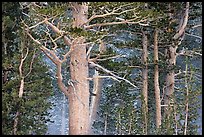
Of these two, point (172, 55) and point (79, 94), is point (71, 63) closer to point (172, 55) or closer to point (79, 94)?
point (79, 94)

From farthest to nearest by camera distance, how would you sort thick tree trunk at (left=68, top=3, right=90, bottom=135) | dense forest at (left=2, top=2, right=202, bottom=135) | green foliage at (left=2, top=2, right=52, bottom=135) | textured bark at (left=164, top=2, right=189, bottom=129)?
1. textured bark at (left=164, top=2, right=189, bottom=129)
2. thick tree trunk at (left=68, top=3, right=90, bottom=135)
3. dense forest at (left=2, top=2, right=202, bottom=135)
4. green foliage at (left=2, top=2, right=52, bottom=135)

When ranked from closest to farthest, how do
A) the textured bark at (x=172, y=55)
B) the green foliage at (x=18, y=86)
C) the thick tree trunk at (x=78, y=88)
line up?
1. the green foliage at (x=18, y=86)
2. the thick tree trunk at (x=78, y=88)
3. the textured bark at (x=172, y=55)

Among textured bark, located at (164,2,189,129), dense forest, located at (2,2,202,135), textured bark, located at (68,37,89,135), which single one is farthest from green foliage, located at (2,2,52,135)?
textured bark, located at (164,2,189,129)

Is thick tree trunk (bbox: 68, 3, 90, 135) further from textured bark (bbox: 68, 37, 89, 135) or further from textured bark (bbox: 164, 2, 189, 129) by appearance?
textured bark (bbox: 164, 2, 189, 129)

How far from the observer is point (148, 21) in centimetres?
1094

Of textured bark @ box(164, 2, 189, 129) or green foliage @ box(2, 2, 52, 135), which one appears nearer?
green foliage @ box(2, 2, 52, 135)

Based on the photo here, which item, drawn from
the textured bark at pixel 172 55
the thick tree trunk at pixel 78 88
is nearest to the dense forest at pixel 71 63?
the thick tree trunk at pixel 78 88

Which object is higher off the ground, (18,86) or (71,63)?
(71,63)

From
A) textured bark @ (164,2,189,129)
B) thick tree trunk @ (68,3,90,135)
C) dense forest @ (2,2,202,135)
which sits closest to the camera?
dense forest @ (2,2,202,135)

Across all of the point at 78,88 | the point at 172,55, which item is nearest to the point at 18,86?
the point at 78,88

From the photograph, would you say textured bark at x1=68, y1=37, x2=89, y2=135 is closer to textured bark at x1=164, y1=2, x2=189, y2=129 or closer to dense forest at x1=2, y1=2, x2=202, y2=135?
dense forest at x1=2, y1=2, x2=202, y2=135

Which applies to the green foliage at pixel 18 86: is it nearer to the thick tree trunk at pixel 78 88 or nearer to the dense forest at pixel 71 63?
the dense forest at pixel 71 63

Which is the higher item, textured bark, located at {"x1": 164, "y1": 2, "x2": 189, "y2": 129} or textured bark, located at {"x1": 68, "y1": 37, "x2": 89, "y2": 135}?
textured bark, located at {"x1": 164, "y1": 2, "x2": 189, "y2": 129}

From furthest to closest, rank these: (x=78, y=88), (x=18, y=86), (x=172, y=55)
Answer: (x=172, y=55), (x=78, y=88), (x=18, y=86)
